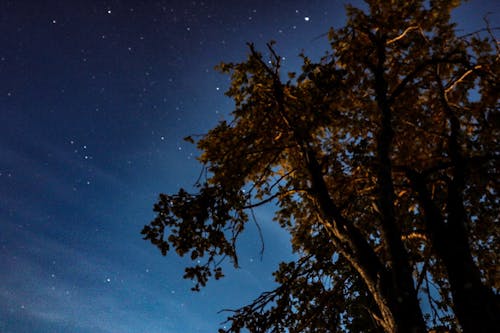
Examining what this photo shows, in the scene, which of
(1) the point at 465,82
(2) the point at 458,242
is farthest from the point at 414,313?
(1) the point at 465,82

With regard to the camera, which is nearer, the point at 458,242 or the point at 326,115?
the point at 458,242

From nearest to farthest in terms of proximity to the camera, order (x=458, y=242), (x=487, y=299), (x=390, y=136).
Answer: (x=487, y=299), (x=458, y=242), (x=390, y=136)

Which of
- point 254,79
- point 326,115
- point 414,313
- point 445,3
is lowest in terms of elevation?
point 414,313

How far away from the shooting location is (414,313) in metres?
5.49

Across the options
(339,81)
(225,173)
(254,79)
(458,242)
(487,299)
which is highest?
(254,79)

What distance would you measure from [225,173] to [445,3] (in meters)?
6.81

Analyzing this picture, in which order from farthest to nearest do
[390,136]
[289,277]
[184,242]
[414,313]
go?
[289,277]
[184,242]
[390,136]
[414,313]

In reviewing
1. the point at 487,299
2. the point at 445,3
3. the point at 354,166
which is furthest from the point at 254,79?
the point at 487,299

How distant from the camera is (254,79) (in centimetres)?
880

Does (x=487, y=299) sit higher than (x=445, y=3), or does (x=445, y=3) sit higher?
(x=445, y=3)

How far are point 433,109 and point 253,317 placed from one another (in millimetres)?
7439

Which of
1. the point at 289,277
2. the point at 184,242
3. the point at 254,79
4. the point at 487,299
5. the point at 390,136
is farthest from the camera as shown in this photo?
the point at 289,277

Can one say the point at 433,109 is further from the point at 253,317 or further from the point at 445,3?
the point at 253,317

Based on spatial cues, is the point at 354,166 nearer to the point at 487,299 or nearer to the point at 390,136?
the point at 390,136
